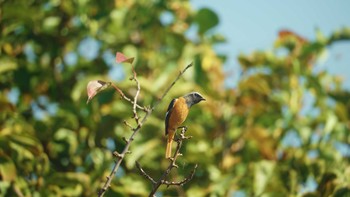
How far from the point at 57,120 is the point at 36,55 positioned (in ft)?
2.62

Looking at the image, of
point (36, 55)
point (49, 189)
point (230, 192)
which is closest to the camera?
point (49, 189)

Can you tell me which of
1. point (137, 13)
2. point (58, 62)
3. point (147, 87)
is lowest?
point (147, 87)

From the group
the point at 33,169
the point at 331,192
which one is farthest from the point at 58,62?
the point at 331,192

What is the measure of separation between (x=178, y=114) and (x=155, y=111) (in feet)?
6.24

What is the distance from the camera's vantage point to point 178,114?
4.42ft

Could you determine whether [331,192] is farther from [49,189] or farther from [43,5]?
[43,5]

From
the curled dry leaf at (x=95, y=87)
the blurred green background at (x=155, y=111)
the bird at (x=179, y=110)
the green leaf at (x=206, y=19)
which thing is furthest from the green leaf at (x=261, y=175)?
the curled dry leaf at (x=95, y=87)

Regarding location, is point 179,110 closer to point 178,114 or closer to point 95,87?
point 178,114

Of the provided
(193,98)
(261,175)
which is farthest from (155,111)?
(193,98)

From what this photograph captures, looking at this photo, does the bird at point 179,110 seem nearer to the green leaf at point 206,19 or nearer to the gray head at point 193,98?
the gray head at point 193,98

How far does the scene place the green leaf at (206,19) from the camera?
11.7 ft

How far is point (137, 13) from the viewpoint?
3883mm

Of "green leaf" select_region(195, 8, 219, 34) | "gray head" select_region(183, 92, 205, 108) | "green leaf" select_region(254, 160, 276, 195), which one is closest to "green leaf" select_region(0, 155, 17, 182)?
"green leaf" select_region(254, 160, 276, 195)

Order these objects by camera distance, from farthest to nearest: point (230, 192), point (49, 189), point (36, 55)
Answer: point (36, 55)
point (230, 192)
point (49, 189)
